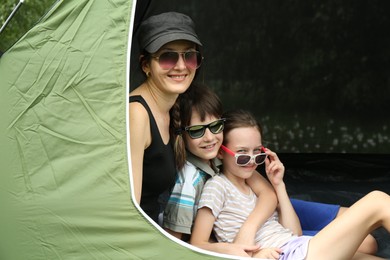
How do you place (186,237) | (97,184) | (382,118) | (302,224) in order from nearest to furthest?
(97,184) → (186,237) → (302,224) → (382,118)

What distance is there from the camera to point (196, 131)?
7.25 feet

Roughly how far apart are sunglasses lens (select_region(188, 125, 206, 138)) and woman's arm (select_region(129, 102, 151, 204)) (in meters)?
0.21

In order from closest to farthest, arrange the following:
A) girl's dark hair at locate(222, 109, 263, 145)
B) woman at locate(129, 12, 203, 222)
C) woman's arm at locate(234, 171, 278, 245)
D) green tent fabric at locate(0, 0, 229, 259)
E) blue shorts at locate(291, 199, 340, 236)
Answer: green tent fabric at locate(0, 0, 229, 259) < woman at locate(129, 12, 203, 222) < woman's arm at locate(234, 171, 278, 245) < girl's dark hair at locate(222, 109, 263, 145) < blue shorts at locate(291, 199, 340, 236)

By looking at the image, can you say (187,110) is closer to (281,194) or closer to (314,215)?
(281,194)

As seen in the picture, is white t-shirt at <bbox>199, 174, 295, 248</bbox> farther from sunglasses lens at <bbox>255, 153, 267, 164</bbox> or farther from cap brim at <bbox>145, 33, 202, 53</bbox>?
cap brim at <bbox>145, 33, 202, 53</bbox>

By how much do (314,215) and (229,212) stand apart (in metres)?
0.53

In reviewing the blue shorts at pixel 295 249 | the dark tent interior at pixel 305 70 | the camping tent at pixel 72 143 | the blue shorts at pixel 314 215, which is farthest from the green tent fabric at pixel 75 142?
the dark tent interior at pixel 305 70

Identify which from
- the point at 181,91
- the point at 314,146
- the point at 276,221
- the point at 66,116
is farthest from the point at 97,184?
the point at 314,146

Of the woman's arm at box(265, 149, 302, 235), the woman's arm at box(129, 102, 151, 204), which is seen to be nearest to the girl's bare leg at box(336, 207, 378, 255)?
the woman's arm at box(265, 149, 302, 235)

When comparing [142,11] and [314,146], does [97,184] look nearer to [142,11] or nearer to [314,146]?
[142,11]

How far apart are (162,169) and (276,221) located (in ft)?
1.57

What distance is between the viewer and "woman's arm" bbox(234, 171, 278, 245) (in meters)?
2.18

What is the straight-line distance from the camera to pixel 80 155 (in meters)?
2.02

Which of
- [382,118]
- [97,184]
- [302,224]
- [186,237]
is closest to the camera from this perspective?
[97,184]
